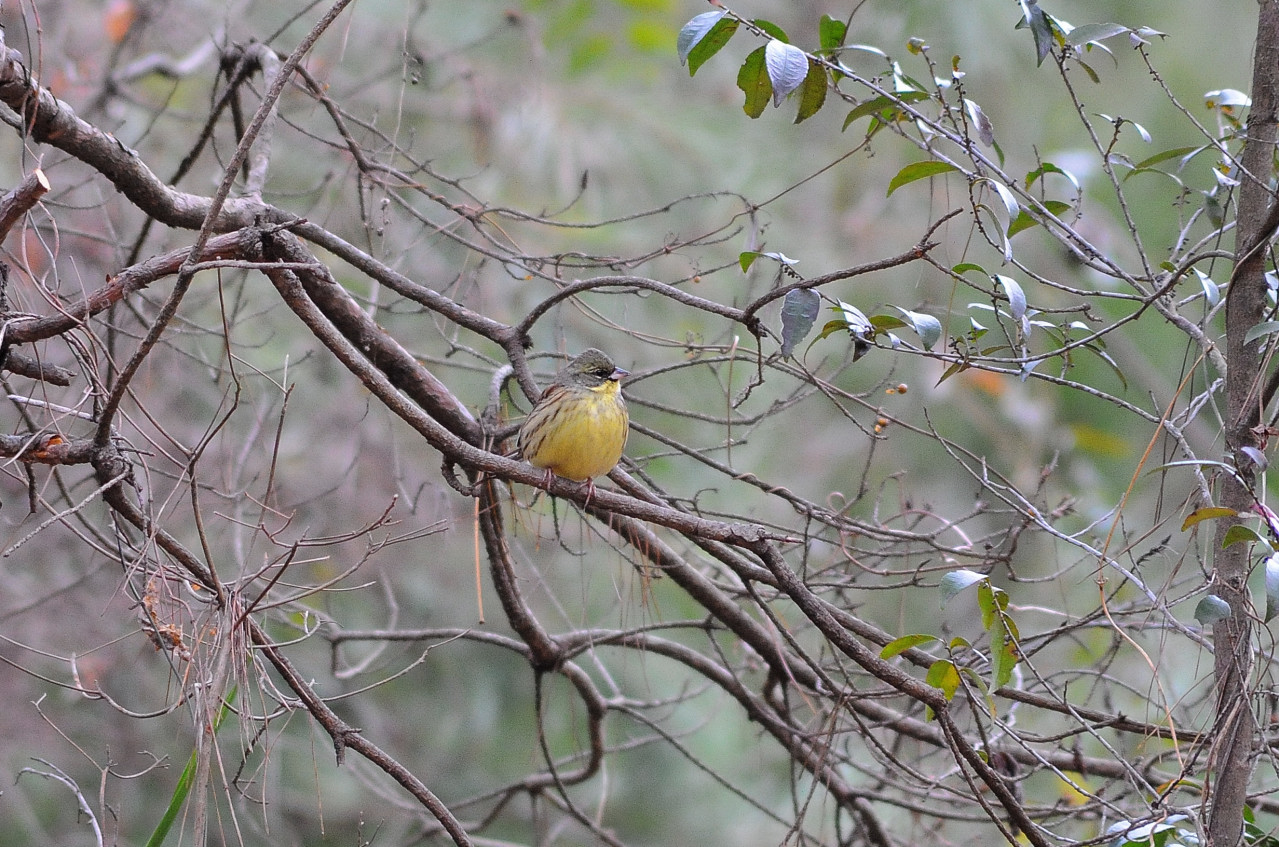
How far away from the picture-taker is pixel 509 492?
3461mm

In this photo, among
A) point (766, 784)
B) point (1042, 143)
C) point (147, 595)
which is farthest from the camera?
point (1042, 143)

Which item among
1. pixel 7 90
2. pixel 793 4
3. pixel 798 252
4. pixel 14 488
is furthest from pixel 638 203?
pixel 7 90

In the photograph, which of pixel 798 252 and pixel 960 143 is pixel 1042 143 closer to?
pixel 798 252

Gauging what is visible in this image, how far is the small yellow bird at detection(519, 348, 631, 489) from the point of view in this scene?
376 centimetres

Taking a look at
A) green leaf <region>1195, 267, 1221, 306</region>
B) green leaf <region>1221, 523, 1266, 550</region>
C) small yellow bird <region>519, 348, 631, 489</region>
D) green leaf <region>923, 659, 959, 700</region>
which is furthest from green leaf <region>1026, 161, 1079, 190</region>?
small yellow bird <region>519, 348, 631, 489</region>

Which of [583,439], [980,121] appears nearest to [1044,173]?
[980,121]

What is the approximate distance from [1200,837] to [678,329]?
5.53 meters

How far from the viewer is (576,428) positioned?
149 inches

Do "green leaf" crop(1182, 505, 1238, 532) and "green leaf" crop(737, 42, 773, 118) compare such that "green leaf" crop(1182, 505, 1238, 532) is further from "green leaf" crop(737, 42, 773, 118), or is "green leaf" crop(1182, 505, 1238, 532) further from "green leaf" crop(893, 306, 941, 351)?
"green leaf" crop(737, 42, 773, 118)

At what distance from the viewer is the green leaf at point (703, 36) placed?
8.71 ft

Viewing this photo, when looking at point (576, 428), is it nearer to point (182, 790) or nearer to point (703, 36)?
point (703, 36)

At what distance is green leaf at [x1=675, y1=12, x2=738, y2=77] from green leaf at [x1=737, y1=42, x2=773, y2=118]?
0.27 feet

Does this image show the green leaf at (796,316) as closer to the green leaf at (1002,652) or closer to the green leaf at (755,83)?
the green leaf at (755,83)

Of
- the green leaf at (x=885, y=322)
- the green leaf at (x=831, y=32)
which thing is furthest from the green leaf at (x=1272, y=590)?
the green leaf at (x=831, y=32)
